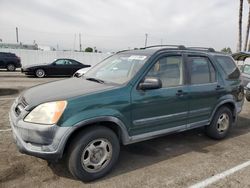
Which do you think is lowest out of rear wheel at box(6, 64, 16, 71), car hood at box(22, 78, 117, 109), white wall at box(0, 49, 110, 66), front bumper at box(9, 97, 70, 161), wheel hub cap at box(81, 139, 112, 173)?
wheel hub cap at box(81, 139, 112, 173)

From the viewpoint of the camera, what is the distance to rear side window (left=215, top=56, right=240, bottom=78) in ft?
16.5

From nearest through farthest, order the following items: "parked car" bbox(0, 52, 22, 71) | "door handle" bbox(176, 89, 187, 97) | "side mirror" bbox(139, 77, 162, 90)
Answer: "side mirror" bbox(139, 77, 162, 90) → "door handle" bbox(176, 89, 187, 97) → "parked car" bbox(0, 52, 22, 71)

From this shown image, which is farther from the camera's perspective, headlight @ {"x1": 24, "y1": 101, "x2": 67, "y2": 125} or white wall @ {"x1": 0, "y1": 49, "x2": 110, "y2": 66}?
white wall @ {"x1": 0, "y1": 49, "x2": 110, "y2": 66}

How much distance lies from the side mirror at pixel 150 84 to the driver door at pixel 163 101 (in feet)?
0.25

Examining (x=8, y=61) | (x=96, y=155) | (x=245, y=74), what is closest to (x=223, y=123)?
(x=96, y=155)

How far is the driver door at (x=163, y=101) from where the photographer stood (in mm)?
3596

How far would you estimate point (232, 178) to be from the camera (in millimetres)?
3488

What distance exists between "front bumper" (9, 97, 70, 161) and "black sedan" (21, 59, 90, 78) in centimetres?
1364

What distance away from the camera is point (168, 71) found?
159 inches

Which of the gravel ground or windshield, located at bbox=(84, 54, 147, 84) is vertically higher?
windshield, located at bbox=(84, 54, 147, 84)

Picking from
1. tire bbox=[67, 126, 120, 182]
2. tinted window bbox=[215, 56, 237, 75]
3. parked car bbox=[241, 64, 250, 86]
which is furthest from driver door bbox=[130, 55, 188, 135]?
parked car bbox=[241, 64, 250, 86]

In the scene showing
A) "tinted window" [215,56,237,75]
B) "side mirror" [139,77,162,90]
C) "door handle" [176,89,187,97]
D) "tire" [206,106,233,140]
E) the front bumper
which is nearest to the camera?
the front bumper

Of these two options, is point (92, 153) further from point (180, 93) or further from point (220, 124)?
point (220, 124)

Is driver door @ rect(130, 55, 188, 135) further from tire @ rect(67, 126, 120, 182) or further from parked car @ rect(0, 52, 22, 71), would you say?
parked car @ rect(0, 52, 22, 71)
